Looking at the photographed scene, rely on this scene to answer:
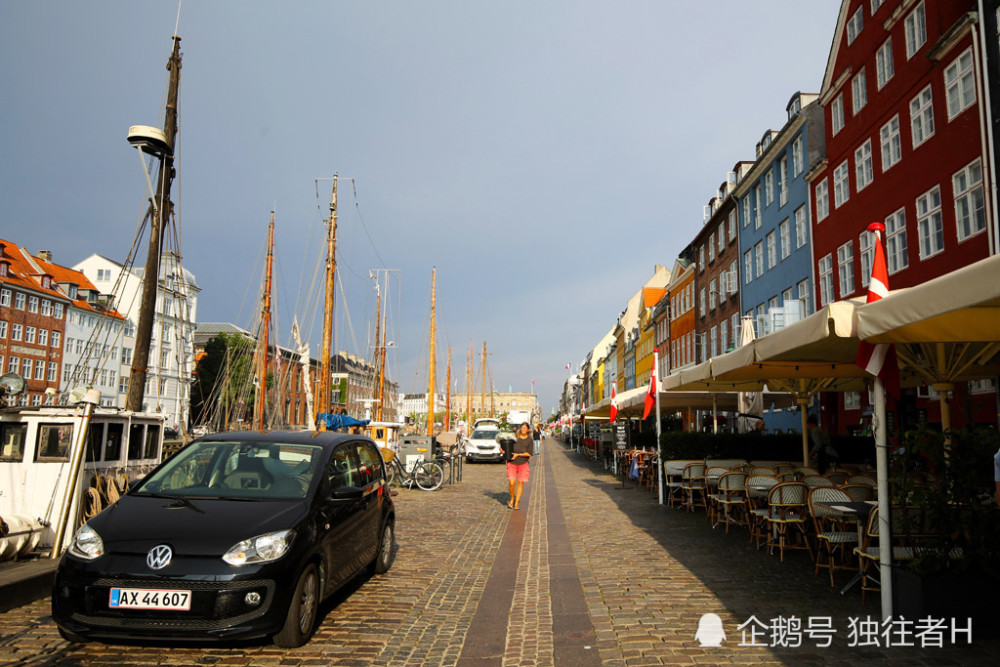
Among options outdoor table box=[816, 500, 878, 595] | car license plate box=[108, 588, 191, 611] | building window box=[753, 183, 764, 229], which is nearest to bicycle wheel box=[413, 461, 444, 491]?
outdoor table box=[816, 500, 878, 595]

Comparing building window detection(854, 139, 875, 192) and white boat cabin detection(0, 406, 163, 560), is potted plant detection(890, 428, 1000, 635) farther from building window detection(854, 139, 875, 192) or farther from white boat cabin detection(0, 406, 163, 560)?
building window detection(854, 139, 875, 192)

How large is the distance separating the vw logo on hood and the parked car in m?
29.8

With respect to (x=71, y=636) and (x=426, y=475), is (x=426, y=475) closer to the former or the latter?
(x=426, y=475)

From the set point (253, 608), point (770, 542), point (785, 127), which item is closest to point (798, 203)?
point (785, 127)

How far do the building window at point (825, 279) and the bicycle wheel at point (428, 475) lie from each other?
16055 millimetres

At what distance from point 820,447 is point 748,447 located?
237 cm

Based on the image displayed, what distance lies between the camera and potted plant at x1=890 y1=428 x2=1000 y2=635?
5488 mm

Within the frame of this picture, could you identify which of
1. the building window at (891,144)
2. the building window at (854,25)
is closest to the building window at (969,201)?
the building window at (891,144)

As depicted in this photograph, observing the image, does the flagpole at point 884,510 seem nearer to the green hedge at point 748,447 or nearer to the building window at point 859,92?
the green hedge at point 748,447

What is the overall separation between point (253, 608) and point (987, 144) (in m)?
18.8

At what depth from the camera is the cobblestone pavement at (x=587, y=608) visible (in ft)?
17.1

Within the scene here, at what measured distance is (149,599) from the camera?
487 centimetres

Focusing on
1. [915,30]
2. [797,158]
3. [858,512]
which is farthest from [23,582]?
[797,158]

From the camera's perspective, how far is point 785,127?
99.9ft
